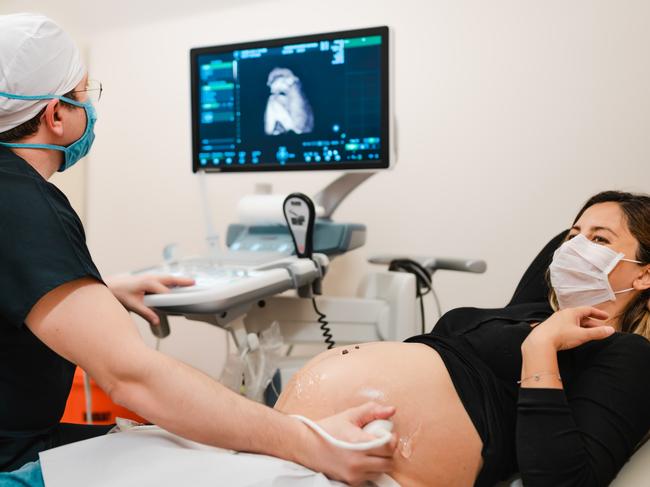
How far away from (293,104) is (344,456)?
54.3 inches

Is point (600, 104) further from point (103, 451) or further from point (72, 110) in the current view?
point (103, 451)

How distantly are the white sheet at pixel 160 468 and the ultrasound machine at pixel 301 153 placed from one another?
879mm

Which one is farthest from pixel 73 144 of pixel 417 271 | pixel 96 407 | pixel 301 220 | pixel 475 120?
pixel 475 120

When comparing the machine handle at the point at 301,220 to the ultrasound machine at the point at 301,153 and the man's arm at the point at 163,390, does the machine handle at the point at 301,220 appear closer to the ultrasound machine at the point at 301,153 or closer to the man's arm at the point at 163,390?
the ultrasound machine at the point at 301,153

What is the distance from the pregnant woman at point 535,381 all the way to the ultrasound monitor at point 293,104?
30.6 inches

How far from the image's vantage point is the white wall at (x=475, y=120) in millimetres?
2252

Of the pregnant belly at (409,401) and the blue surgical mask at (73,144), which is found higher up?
the blue surgical mask at (73,144)

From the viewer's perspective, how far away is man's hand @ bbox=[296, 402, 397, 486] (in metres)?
0.91

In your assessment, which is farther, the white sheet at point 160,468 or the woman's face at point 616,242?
the woman's face at point 616,242

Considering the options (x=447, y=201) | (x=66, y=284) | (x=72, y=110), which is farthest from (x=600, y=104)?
(x=66, y=284)

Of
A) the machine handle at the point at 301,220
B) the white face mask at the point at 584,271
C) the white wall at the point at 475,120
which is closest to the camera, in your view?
the white face mask at the point at 584,271

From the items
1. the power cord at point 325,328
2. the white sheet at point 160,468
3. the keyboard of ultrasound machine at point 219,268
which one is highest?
the keyboard of ultrasound machine at point 219,268

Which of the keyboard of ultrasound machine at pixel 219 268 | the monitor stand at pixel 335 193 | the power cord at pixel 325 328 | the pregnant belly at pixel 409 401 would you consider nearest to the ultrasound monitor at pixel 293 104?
the monitor stand at pixel 335 193

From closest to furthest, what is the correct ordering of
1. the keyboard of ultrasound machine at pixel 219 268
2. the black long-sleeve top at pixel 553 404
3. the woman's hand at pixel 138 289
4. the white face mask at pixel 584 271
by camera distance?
the black long-sleeve top at pixel 553 404 → the white face mask at pixel 584 271 → the woman's hand at pixel 138 289 → the keyboard of ultrasound machine at pixel 219 268
